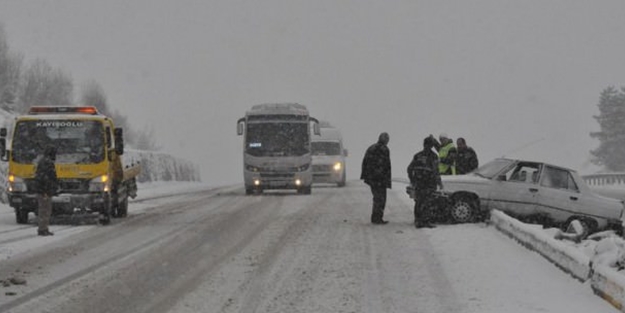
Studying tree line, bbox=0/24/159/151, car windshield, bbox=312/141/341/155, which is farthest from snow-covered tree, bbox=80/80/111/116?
car windshield, bbox=312/141/341/155

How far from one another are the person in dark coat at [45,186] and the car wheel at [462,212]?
7202mm

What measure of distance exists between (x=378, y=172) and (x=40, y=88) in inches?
1917

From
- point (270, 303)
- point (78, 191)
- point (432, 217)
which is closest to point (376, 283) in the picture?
point (270, 303)

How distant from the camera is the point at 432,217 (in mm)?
16094

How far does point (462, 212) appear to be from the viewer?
622 inches

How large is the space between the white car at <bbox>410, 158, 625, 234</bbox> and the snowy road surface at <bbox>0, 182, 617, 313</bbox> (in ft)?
2.82

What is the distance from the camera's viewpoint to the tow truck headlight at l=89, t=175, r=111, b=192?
16.6m

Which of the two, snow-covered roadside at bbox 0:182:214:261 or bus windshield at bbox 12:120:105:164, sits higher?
bus windshield at bbox 12:120:105:164

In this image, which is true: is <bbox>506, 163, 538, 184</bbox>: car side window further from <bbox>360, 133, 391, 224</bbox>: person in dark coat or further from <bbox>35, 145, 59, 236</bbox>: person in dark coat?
<bbox>35, 145, 59, 236</bbox>: person in dark coat

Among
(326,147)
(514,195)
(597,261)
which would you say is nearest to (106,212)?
(514,195)

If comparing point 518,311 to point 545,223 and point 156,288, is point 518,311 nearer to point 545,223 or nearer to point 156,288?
point 156,288

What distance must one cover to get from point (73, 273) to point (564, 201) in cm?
964

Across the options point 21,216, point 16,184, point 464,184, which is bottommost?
point 21,216

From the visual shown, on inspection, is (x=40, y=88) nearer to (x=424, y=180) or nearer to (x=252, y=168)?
(x=252, y=168)
